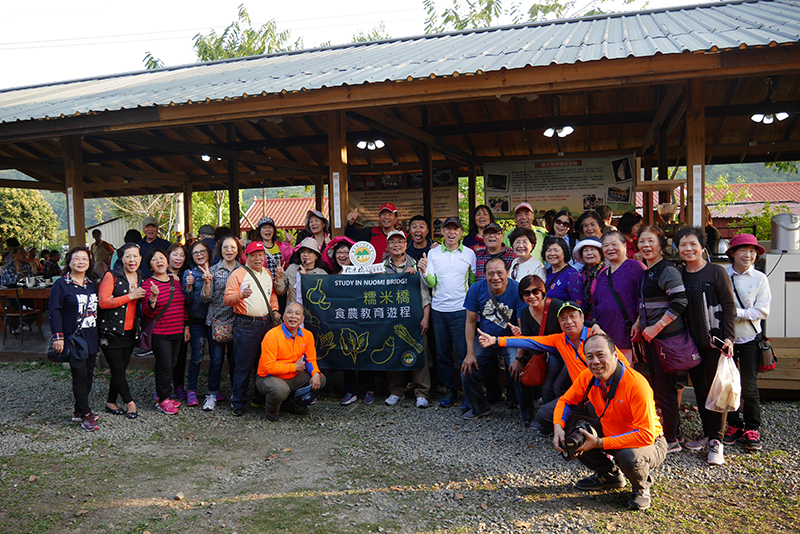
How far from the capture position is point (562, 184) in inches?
423

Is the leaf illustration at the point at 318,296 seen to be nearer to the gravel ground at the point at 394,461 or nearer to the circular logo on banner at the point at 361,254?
the circular logo on banner at the point at 361,254

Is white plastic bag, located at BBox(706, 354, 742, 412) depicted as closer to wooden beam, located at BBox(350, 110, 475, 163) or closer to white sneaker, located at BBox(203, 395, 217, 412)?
white sneaker, located at BBox(203, 395, 217, 412)

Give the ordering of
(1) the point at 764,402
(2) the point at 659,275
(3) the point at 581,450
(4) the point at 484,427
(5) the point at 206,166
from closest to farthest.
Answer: (3) the point at 581,450 → (2) the point at 659,275 → (4) the point at 484,427 → (1) the point at 764,402 → (5) the point at 206,166

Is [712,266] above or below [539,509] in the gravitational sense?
above

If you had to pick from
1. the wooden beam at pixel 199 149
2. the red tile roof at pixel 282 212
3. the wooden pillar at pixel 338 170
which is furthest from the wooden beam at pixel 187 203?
the red tile roof at pixel 282 212

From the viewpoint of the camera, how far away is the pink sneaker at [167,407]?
18.1ft

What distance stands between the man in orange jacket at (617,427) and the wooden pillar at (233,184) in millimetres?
8842

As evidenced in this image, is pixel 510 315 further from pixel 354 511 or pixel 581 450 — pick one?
pixel 354 511

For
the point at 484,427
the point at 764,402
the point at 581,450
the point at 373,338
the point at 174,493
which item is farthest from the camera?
the point at 373,338

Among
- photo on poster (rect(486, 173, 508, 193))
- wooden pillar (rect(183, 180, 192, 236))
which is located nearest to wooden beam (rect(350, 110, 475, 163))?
photo on poster (rect(486, 173, 508, 193))

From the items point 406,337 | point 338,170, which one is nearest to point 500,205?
point 338,170

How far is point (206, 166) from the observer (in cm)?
1352

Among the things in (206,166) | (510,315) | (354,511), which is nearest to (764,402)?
(510,315)

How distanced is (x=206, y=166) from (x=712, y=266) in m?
12.1
